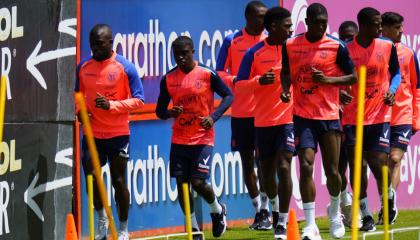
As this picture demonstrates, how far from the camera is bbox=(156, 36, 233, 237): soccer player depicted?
43.9 feet

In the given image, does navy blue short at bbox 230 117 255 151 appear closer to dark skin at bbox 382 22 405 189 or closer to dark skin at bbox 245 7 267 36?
dark skin at bbox 245 7 267 36

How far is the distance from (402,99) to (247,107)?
6.21ft

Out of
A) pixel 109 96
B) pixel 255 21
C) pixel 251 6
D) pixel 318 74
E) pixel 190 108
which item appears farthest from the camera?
pixel 255 21

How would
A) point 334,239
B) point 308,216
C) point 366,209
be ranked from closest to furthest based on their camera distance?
1. point 308,216
2. point 334,239
3. point 366,209

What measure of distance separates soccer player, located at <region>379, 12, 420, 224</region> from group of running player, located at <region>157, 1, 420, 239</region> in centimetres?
1

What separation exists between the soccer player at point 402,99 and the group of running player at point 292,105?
0.04 ft

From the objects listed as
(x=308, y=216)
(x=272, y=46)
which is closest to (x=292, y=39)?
(x=272, y=46)

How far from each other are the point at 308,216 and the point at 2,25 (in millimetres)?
3739

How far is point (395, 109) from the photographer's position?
1560cm

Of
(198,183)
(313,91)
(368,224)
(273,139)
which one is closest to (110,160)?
(198,183)

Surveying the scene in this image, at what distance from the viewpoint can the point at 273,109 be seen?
13594 mm

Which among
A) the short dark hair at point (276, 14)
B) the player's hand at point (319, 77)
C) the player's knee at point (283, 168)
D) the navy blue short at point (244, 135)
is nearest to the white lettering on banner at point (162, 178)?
the navy blue short at point (244, 135)

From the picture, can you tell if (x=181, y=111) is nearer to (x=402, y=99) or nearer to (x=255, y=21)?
(x=255, y=21)

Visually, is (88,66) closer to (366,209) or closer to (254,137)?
(254,137)
